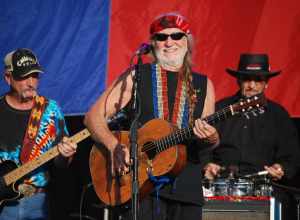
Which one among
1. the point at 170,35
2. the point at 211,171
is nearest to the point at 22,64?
the point at 170,35

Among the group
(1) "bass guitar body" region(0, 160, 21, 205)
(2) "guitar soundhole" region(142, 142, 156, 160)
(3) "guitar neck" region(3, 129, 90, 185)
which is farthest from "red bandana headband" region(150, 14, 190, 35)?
(1) "bass guitar body" region(0, 160, 21, 205)

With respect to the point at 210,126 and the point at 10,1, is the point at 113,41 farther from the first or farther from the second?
the point at 210,126

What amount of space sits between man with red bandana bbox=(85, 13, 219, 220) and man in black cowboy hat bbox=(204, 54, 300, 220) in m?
1.50

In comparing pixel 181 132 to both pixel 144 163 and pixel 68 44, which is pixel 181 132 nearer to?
pixel 144 163

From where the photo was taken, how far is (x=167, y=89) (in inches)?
220

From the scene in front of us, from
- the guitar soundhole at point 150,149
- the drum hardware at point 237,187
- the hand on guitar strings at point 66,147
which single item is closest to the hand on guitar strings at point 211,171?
the drum hardware at point 237,187

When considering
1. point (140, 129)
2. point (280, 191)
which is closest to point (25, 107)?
point (140, 129)

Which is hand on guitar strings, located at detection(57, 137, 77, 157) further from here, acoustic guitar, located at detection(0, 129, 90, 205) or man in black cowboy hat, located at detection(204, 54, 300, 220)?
man in black cowboy hat, located at detection(204, 54, 300, 220)

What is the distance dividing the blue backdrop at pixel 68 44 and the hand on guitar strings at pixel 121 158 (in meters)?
1.85

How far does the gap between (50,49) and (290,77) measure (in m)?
2.28

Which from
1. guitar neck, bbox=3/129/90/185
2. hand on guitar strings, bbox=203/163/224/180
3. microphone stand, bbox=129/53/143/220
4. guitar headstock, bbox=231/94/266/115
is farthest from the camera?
hand on guitar strings, bbox=203/163/224/180

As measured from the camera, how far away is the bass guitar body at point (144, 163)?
5.50 meters

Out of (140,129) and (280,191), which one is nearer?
(140,129)

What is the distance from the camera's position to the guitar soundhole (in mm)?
5711
